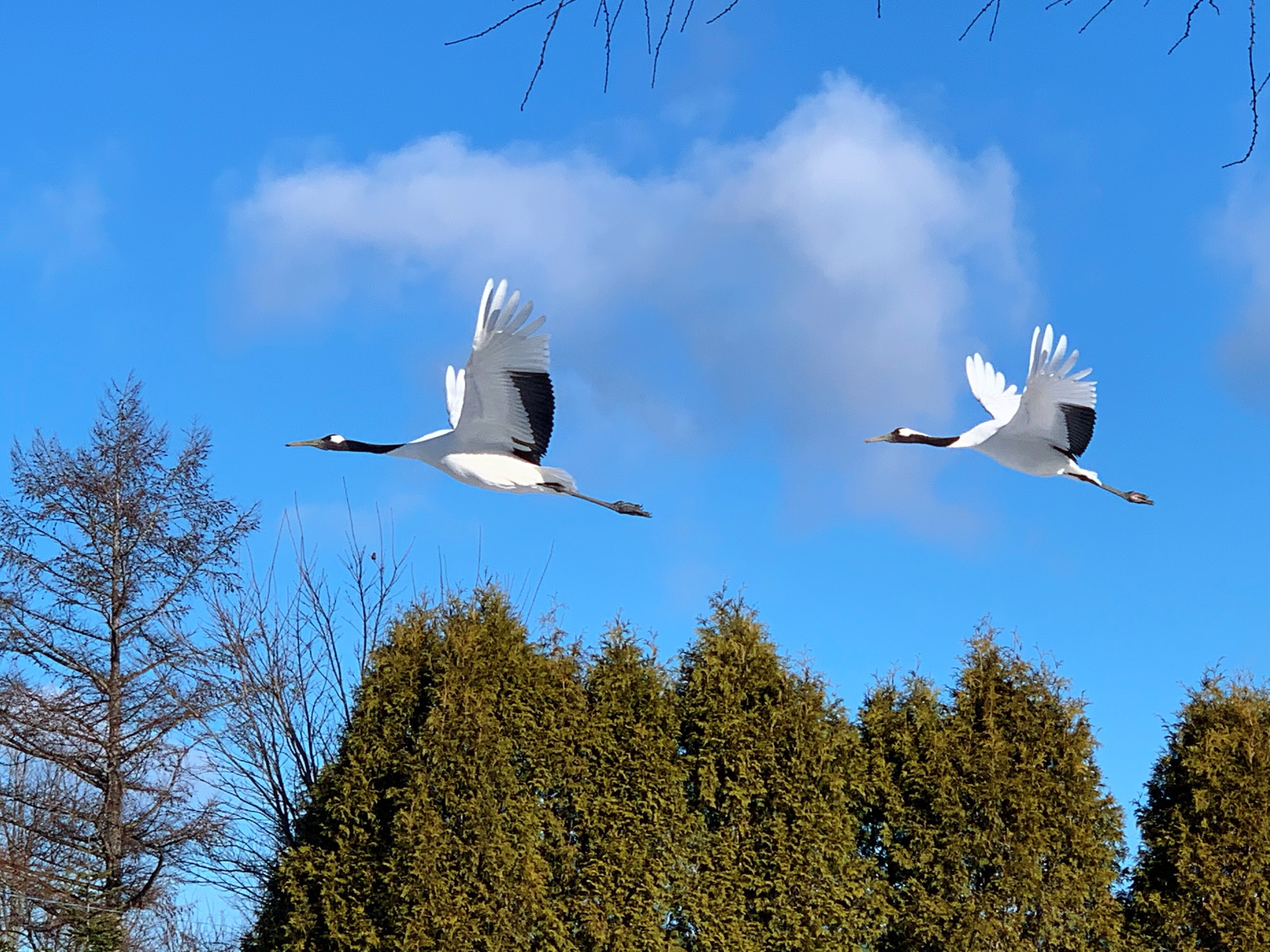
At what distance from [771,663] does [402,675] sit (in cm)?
A: 293

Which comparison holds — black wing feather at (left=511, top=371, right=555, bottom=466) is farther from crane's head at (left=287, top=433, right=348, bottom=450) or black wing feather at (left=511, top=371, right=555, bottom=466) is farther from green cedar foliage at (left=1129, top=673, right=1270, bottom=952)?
green cedar foliage at (left=1129, top=673, right=1270, bottom=952)

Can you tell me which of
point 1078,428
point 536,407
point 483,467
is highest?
point 1078,428

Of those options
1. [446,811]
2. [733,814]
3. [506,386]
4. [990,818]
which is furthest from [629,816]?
[506,386]

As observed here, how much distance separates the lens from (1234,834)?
9969 millimetres

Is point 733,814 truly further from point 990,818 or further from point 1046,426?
point 1046,426

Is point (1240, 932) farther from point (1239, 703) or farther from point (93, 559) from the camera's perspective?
point (93, 559)

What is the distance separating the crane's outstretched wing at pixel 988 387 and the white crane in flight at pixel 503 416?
4.11 m

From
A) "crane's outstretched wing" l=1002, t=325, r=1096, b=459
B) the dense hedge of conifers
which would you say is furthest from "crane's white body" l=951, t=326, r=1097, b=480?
the dense hedge of conifers

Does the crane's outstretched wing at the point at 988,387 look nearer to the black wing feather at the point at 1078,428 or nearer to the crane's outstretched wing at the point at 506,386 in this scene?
the black wing feather at the point at 1078,428

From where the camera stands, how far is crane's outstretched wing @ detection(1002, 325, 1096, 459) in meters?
8.64

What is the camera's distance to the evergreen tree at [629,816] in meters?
9.05

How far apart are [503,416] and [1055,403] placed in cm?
392

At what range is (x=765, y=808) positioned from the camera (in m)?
9.52

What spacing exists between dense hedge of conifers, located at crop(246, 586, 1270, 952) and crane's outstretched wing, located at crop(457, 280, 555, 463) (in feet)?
8.05
